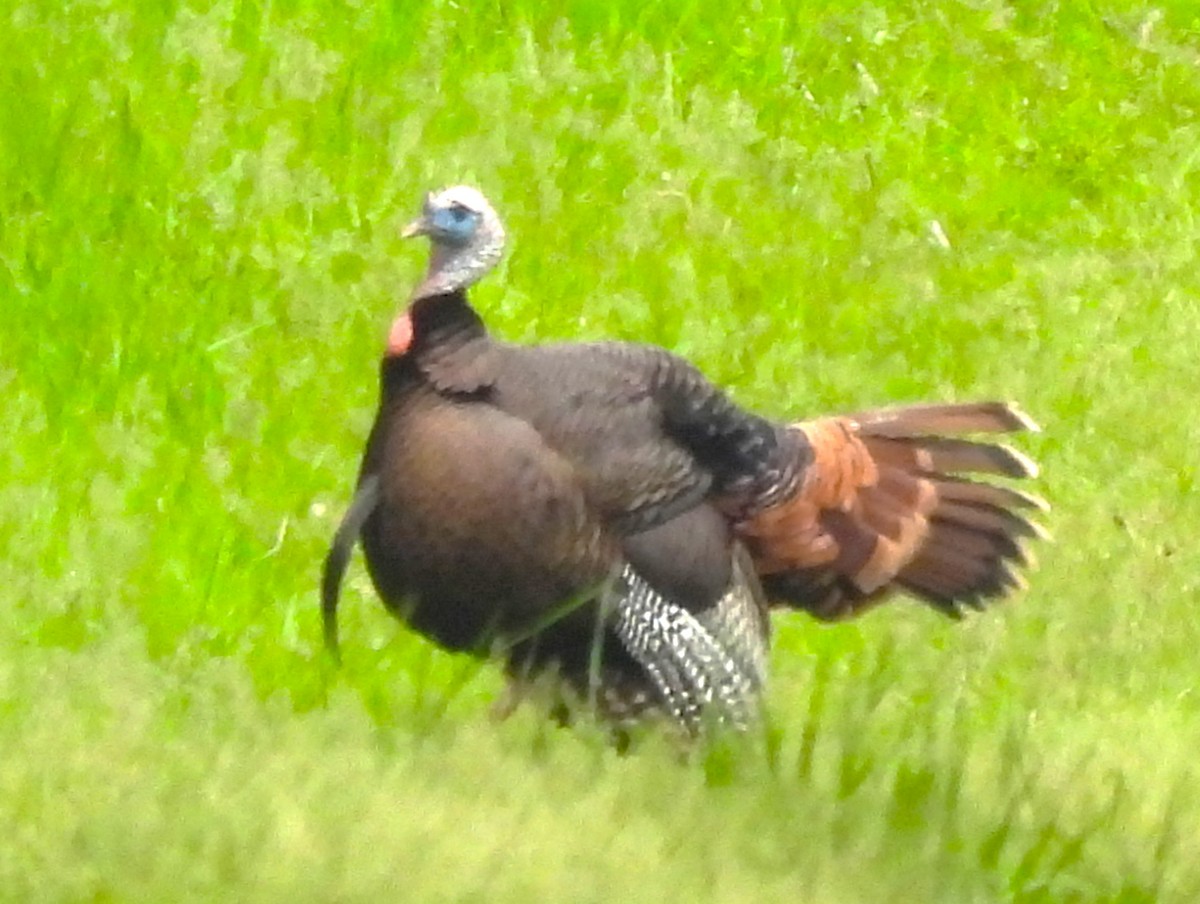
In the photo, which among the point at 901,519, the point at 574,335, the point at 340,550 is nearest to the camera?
the point at 340,550

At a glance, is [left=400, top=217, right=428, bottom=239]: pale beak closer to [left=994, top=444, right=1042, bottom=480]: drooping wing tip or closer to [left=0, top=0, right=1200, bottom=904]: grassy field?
[left=0, top=0, right=1200, bottom=904]: grassy field

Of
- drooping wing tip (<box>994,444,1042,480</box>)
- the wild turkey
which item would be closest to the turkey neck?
the wild turkey

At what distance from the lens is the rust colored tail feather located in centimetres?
510

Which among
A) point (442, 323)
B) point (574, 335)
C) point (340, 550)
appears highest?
point (442, 323)

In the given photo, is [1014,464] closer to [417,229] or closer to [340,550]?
[417,229]

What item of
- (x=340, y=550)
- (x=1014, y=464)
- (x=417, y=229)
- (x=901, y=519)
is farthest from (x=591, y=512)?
(x=1014, y=464)

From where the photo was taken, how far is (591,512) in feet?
14.7

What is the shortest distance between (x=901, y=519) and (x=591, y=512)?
38.2 inches

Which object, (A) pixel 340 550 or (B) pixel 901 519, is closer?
(A) pixel 340 550

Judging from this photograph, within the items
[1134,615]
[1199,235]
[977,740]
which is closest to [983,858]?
[977,740]

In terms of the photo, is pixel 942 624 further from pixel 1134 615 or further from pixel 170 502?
pixel 170 502

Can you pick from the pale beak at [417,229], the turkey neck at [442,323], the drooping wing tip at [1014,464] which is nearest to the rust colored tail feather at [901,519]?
the drooping wing tip at [1014,464]

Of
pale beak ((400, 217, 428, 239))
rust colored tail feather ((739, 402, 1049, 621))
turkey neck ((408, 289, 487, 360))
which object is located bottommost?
rust colored tail feather ((739, 402, 1049, 621))

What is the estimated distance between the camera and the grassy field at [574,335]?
3217mm
